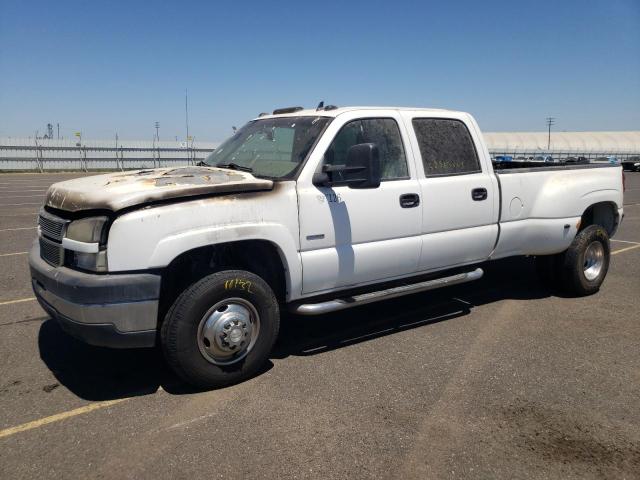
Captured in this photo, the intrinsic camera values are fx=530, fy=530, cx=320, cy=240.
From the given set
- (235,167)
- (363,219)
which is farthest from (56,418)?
(363,219)

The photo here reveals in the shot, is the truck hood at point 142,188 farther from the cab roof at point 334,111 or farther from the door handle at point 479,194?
the door handle at point 479,194

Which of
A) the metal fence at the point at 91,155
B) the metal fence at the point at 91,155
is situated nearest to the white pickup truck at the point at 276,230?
the metal fence at the point at 91,155

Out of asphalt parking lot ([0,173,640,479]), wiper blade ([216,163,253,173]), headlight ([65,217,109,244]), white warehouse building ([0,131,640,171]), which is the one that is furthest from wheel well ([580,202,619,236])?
white warehouse building ([0,131,640,171])

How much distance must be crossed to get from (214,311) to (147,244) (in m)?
0.66

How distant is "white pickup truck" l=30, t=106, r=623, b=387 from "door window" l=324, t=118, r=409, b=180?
0.01m

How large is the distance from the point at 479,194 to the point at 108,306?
3.40 m

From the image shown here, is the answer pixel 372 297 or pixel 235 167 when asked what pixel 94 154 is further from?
pixel 372 297

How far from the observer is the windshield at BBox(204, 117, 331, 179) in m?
4.21

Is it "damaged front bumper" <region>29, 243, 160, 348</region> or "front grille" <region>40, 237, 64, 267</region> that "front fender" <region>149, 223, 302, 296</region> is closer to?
"damaged front bumper" <region>29, 243, 160, 348</region>

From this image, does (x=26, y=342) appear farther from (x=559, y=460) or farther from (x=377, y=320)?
(x=559, y=460)

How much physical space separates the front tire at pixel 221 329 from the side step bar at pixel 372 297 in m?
0.27

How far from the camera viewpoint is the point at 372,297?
14.1 ft

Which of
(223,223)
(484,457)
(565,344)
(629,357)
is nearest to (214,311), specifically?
(223,223)

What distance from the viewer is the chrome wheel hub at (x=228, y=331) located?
359 centimetres
